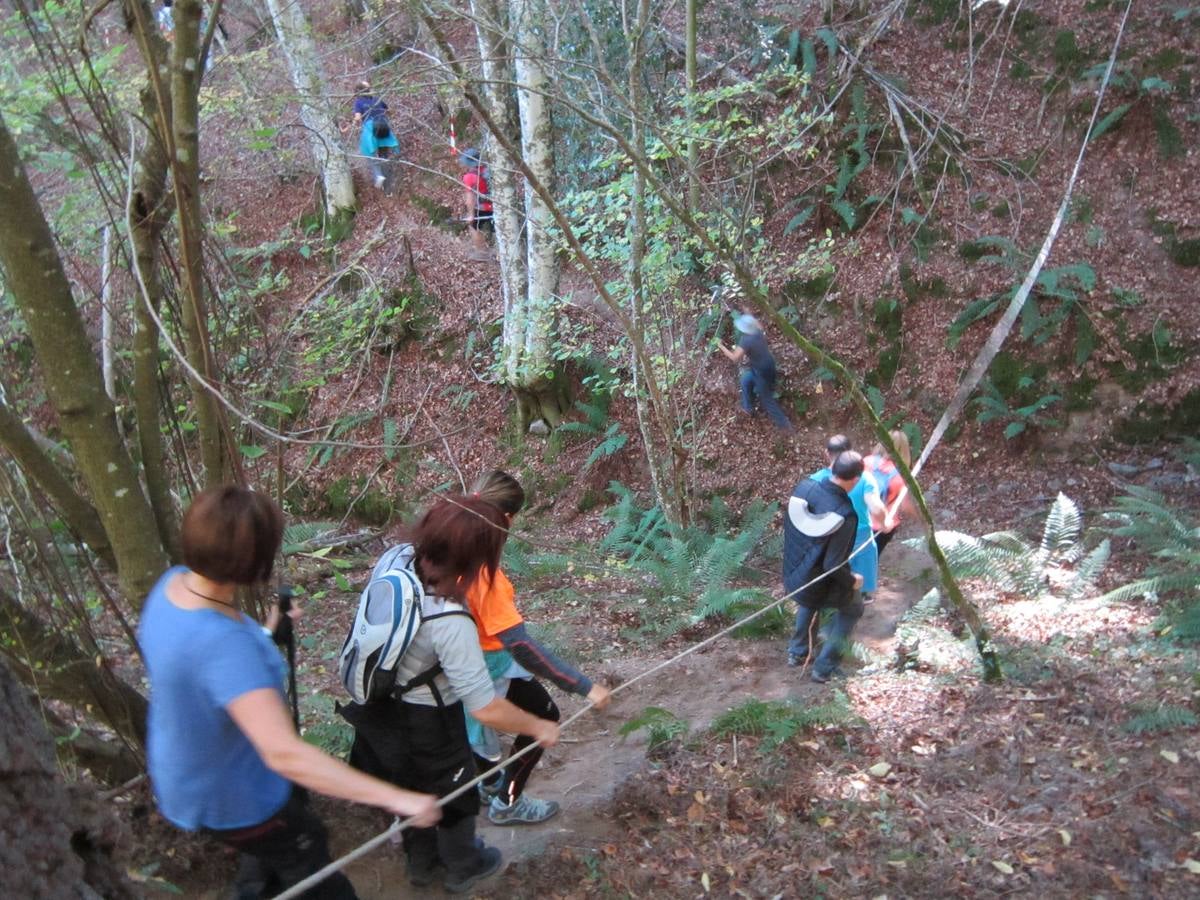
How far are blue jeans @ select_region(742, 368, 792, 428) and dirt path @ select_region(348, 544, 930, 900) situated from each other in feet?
9.12

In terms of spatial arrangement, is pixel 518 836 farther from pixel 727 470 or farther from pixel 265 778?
pixel 727 470

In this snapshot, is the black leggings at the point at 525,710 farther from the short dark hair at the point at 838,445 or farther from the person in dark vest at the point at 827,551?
the short dark hair at the point at 838,445

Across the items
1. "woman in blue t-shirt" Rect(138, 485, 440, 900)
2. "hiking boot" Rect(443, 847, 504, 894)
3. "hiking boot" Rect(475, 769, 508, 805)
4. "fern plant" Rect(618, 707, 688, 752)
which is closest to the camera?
"woman in blue t-shirt" Rect(138, 485, 440, 900)

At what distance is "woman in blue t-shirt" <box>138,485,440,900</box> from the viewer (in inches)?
84.4

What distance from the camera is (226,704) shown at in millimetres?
2176

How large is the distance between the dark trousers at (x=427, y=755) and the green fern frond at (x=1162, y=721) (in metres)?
3.02

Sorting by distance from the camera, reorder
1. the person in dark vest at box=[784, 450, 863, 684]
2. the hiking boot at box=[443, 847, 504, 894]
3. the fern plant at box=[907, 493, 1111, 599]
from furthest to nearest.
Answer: the fern plant at box=[907, 493, 1111, 599] < the person in dark vest at box=[784, 450, 863, 684] < the hiking boot at box=[443, 847, 504, 894]

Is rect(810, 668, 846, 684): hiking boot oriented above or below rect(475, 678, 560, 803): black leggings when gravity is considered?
below

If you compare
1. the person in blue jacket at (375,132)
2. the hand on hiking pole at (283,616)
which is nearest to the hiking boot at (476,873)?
the hand on hiking pole at (283,616)

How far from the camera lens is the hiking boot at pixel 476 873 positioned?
349 centimetres

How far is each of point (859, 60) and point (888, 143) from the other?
1.21 m

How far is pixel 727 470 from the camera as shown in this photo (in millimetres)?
11023

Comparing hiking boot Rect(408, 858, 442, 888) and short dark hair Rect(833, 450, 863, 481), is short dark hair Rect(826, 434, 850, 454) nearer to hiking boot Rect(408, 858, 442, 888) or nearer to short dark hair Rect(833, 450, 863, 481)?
short dark hair Rect(833, 450, 863, 481)

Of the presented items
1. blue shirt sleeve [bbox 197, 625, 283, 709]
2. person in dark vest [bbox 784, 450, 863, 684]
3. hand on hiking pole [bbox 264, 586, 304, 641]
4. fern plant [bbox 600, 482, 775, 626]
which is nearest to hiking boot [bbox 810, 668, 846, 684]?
person in dark vest [bbox 784, 450, 863, 684]
